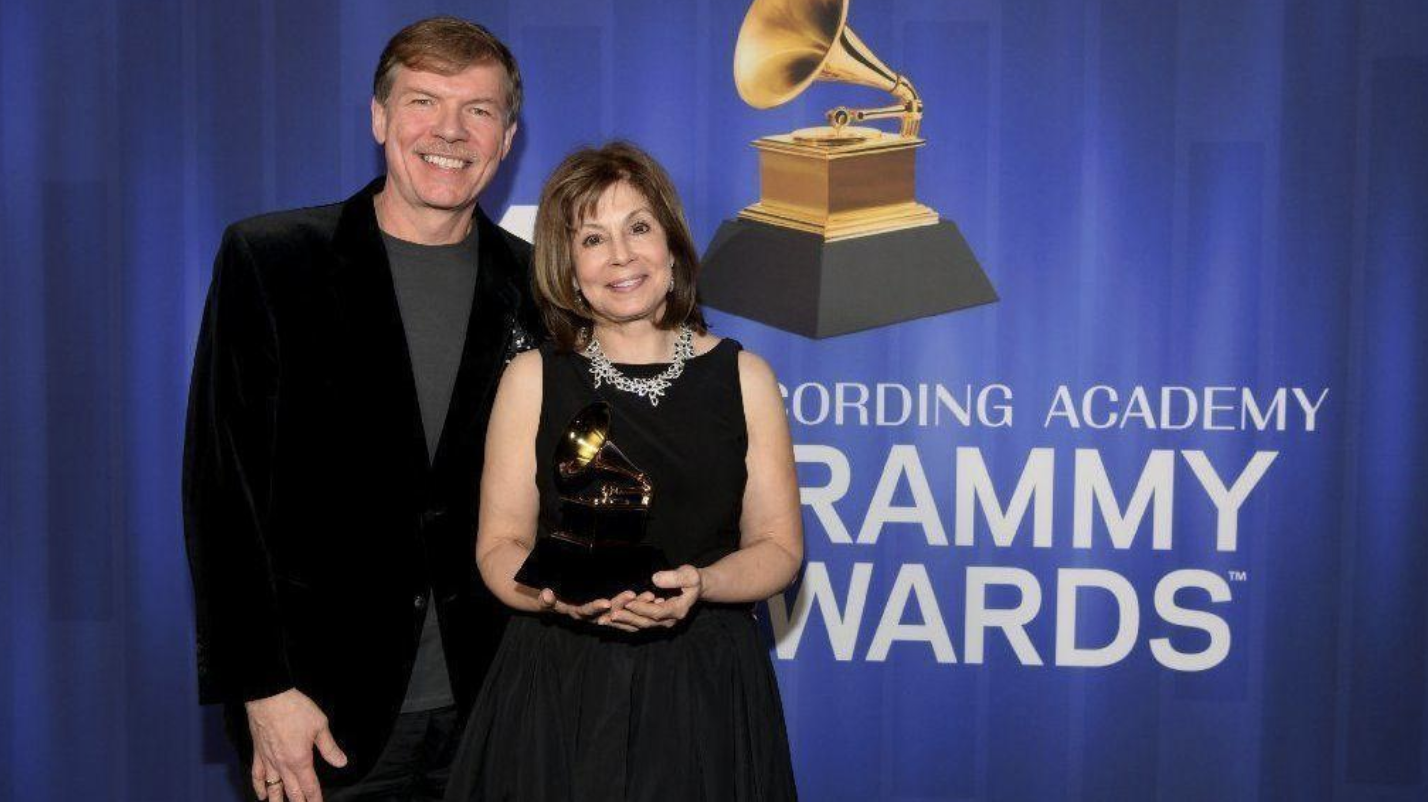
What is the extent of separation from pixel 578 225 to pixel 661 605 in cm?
62

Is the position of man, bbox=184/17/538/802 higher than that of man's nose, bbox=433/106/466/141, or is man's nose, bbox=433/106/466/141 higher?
man's nose, bbox=433/106/466/141

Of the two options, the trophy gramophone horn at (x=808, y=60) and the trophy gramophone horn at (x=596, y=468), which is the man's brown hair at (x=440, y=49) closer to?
the trophy gramophone horn at (x=596, y=468)

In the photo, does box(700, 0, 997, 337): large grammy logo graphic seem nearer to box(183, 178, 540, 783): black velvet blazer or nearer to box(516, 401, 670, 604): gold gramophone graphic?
box(183, 178, 540, 783): black velvet blazer

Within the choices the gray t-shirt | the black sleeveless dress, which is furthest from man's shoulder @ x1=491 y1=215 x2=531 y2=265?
the black sleeveless dress

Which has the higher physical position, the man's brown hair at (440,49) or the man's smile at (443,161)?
the man's brown hair at (440,49)

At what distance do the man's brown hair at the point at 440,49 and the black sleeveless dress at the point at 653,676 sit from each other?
57cm

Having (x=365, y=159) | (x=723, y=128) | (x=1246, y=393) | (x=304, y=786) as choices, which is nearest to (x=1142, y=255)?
(x=1246, y=393)

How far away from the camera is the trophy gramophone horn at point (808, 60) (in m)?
3.13

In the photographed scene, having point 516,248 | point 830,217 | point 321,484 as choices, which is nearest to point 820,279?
point 830,217

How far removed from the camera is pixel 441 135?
7.83ft

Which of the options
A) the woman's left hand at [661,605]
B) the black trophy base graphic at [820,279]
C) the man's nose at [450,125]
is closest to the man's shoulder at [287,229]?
the man's nose at [450,125]

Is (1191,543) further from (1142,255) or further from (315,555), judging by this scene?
(315,555)

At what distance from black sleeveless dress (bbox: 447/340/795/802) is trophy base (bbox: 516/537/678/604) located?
0.16 meters

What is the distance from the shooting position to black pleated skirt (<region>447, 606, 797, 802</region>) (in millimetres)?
2105
